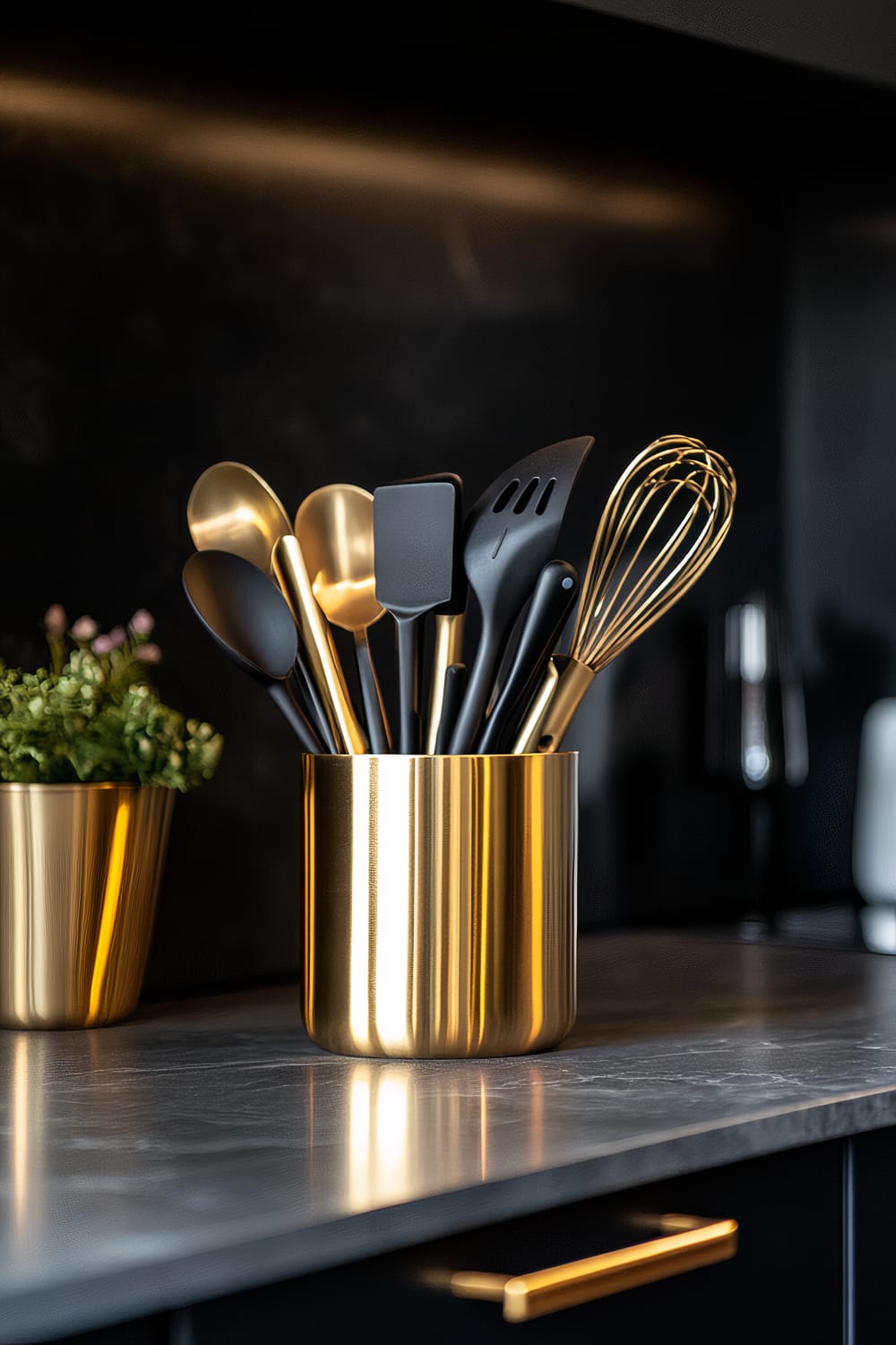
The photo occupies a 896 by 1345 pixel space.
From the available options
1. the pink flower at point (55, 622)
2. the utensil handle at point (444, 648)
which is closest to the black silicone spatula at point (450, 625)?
the utensil handle at point (444, 648)

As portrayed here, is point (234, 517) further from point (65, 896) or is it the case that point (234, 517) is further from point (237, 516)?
point (65, 896)

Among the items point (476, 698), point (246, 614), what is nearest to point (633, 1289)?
point (476, 698)

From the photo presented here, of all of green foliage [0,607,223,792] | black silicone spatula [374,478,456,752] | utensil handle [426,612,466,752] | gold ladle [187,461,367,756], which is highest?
gold ladle [187,461,367,756]

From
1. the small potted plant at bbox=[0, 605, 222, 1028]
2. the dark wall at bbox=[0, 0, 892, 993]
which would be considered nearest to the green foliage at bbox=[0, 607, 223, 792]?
the small potted plant at bbox=[0, 605, 222, 1028]

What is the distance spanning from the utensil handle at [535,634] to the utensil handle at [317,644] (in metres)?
0.08

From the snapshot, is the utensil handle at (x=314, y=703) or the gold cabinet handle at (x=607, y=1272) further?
the utensil handle at (x=314, y=703)

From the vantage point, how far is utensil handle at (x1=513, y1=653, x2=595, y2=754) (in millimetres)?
941

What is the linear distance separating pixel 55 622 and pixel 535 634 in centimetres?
33

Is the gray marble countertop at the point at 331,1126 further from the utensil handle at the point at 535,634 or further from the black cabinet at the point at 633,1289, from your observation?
the utensil handle at the point at 535,634

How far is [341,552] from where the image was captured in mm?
1045

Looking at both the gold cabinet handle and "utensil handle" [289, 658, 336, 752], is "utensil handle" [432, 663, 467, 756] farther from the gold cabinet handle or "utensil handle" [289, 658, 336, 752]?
the gold cabinet handle

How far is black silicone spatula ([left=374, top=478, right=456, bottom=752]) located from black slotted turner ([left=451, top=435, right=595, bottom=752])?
0.02m

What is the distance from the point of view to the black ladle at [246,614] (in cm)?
94

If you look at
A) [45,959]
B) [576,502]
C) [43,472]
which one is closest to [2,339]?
[43,472]
